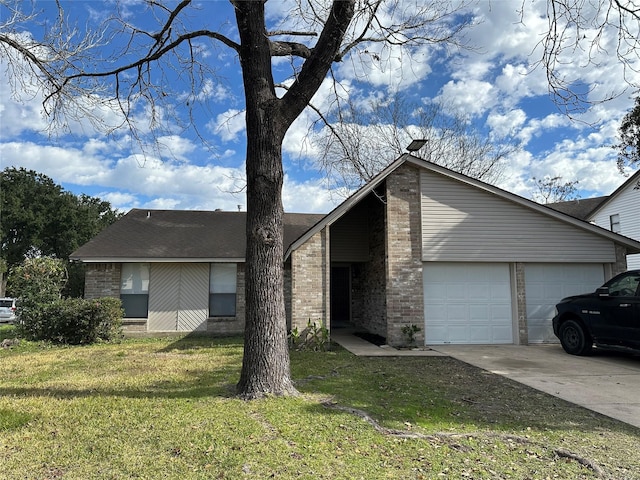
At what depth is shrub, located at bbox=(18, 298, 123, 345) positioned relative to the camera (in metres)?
12.0

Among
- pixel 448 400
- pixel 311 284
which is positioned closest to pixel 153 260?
pixel 311 284

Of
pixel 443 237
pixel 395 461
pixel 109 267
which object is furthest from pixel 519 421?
pixel 109 267

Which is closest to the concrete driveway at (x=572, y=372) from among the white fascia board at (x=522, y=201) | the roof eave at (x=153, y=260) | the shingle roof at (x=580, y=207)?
the white fascia board at (x=522, y=201)

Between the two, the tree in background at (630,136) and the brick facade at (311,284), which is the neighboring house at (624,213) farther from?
the brick facade at (311,284)

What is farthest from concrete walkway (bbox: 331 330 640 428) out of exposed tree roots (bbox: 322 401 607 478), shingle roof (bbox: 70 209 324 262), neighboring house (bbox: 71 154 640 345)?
shingle roof (bbox: 70 209 324 262)

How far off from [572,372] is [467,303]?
3.77 meters

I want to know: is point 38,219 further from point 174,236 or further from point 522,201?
point 522,201

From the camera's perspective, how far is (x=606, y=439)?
4.59 metres

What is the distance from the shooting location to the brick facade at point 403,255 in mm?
11047

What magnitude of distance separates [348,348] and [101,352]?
249 inches

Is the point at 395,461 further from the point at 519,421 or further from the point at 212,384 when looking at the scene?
the point at 212,384

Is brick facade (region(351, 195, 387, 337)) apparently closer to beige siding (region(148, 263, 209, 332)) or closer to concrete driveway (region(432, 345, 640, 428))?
concrete driveway (region(432, 345, 640, 428))

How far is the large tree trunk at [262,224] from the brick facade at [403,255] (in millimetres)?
5510

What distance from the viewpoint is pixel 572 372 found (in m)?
8.04
